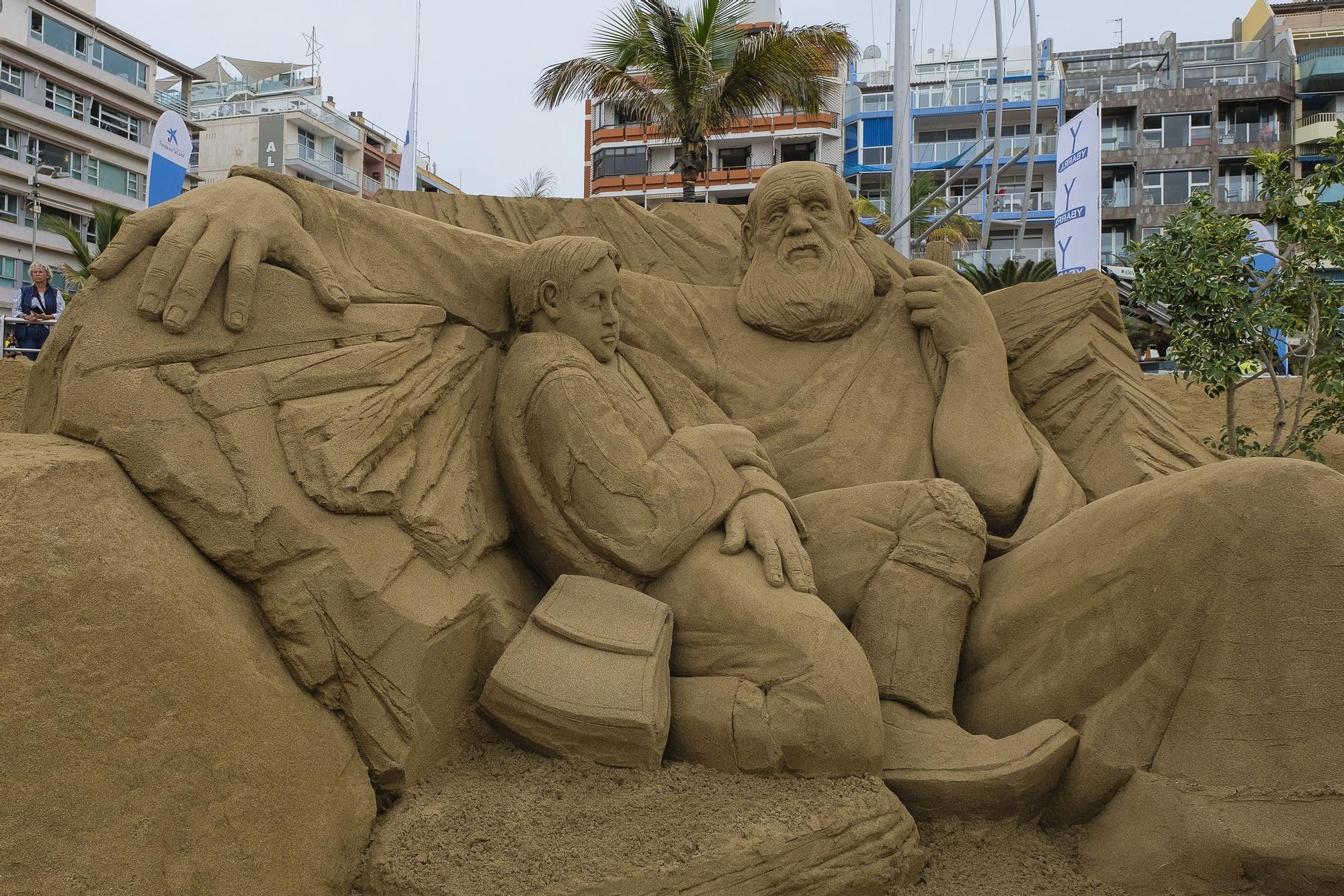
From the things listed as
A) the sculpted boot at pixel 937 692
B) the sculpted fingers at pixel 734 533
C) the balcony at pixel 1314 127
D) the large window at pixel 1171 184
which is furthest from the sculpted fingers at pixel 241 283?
the balcony at pixel 1314 127

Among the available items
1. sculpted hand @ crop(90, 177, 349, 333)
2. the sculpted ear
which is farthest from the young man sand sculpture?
sculpted hand @ crop(90, 177, 349, 333)

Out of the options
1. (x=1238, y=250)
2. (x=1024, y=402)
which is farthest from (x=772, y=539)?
(x=1238, y=250)

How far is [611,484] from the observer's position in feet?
10.0

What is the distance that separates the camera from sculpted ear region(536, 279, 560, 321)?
3.36m

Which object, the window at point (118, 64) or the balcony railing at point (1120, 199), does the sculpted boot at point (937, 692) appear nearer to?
the balcony railing at point (1120, 199)

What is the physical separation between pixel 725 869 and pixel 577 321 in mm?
1569

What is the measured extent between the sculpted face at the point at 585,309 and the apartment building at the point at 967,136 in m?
33.8

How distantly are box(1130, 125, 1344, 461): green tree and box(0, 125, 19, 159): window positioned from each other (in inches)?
1290

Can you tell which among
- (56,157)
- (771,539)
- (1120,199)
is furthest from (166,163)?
(1120,199)

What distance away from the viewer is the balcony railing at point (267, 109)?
137 feet

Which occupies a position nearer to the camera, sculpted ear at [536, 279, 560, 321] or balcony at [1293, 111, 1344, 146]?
sculpted ear at [536, 279, 560, 321]

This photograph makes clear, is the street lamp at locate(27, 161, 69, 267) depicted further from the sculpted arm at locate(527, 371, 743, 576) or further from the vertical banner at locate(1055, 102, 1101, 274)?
the sculpted arm at locate(527, 371, 743, 576)

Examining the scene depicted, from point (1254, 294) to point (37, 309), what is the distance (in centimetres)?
948

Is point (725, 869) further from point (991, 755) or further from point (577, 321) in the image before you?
point (577, 321)
